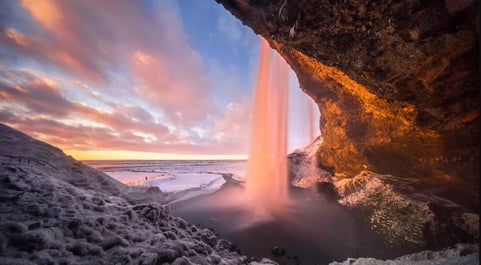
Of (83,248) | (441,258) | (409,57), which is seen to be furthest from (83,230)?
(441,258)

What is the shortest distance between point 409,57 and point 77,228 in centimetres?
1069

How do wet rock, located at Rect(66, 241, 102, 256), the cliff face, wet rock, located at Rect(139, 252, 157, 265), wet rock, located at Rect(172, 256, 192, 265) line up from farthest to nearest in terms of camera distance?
wet rock, located at Rect(172, 256, 192, 265) → wet rock, located at Rect(139, 252, 157, 265) → wet rock, located at Rect(66, 241, 102, 256) → the cliff face

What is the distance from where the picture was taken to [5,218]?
5.18m

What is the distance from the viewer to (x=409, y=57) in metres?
5.67

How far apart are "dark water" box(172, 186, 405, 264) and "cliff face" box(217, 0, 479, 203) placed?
17.1ft

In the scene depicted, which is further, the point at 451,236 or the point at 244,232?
the point at 244,232

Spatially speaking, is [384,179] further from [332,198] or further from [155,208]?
[155,208]

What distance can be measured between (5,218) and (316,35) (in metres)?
10.1

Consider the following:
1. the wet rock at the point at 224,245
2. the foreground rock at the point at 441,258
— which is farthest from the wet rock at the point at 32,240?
the foreground rock at the point at 441,258

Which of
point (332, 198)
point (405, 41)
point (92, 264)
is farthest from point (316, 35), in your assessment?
point (332, 198)

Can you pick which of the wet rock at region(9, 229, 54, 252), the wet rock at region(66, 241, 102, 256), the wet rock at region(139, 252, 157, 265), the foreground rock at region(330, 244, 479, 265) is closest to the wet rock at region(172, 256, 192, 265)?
the wet rock at region(139, 252, 157, 265)

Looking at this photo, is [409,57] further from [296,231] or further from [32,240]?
[32,240]

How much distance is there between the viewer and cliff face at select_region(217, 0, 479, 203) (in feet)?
16.0

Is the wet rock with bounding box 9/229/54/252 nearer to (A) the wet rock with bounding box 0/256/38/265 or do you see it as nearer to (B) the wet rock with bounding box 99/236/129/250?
(A) the wet rock with bounding box 0/256/38/265
